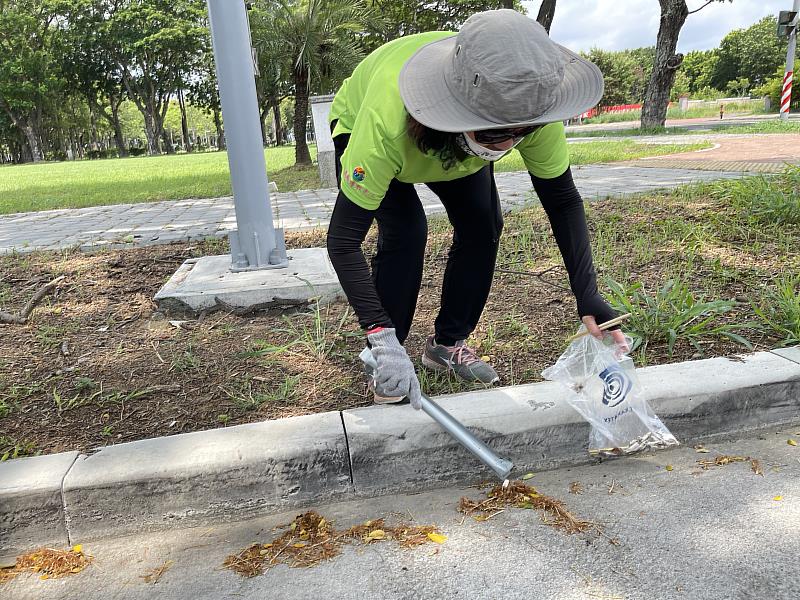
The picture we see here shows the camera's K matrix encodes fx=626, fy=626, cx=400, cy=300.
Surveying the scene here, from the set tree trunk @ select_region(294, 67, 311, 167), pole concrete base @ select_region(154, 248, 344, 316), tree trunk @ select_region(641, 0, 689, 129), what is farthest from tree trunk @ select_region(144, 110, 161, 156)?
pole concrete base @ select_region(154, 248, 344, 316)

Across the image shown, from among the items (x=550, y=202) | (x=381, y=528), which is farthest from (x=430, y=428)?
(x=550, y=202)

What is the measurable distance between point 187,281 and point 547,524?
2.39 metres

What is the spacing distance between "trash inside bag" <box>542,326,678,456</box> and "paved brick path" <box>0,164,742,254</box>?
286 cm

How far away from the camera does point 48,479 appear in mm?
1771

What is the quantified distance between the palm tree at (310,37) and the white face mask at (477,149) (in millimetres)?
11360

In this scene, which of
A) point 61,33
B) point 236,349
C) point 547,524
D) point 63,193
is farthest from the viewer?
point 61,33

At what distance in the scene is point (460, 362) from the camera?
7.96 ft

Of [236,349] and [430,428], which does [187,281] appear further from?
[430,428]

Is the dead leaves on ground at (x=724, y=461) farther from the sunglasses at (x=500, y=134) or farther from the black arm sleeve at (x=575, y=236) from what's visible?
the sunglasses at (x=500, y=134)

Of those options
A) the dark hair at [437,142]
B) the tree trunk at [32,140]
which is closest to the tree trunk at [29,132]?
the tree trunk at [32,140]

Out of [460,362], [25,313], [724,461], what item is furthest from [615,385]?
[25,313]

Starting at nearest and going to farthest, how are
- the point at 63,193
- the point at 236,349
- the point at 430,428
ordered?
the point at 430,428
the point at 236,349
the point at 63,193

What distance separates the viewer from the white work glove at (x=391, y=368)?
181cm

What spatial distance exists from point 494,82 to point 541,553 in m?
1.18
